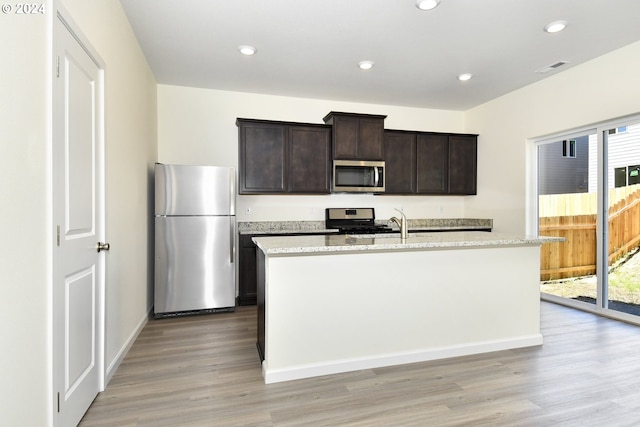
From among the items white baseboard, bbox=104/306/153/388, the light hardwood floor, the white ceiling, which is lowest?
the light hardwood floor

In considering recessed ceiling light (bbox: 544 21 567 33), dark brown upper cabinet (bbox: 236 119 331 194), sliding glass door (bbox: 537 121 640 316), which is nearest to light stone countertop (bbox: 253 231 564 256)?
sliding glass door (bbox: 537 121 640 316)

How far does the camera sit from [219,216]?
3918 mm

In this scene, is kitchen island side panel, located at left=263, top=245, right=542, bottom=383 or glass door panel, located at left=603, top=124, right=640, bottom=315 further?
glass door panel, located at left=603, top=124, right=640, bottom=315

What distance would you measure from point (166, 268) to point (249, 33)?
2.52 meters

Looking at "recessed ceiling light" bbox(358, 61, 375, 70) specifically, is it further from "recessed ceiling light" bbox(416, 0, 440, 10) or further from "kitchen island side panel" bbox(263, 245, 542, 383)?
"kitchen island side panel" bbox(263, 245, 542, 383)

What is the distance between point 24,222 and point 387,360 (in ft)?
7.57

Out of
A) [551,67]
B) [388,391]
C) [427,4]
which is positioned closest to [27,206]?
[388,391]

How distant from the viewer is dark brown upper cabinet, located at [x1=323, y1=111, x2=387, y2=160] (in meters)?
4.59

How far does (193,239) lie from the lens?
384cm

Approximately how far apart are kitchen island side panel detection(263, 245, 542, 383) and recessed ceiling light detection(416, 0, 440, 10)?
1.87 m

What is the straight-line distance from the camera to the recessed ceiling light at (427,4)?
2581mm

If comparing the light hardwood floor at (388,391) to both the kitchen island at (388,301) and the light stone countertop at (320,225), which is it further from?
the light stone countertop at (320,225)

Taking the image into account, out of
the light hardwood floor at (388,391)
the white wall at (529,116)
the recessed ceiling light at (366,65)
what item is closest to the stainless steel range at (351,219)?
the white wall at (529,116)

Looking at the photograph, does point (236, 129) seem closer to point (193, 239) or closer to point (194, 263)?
point (193, 239)
